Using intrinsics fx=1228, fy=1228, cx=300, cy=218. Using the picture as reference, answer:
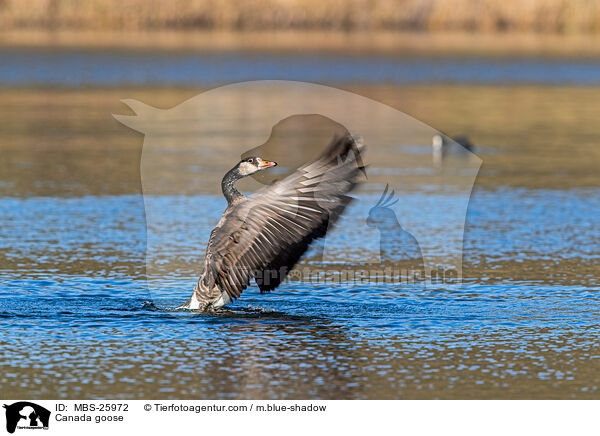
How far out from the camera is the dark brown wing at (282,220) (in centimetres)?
859

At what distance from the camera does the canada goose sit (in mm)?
8586

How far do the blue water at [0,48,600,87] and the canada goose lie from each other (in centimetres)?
2372

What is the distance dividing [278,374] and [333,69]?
95.1ft

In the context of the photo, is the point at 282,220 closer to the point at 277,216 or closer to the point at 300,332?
the point at 277,216

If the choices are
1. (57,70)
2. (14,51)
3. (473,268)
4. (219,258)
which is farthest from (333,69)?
(219,258)

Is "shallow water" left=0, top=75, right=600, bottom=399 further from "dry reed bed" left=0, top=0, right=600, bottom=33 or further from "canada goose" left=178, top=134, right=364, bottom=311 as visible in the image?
"dry reed bed" left=0, top=0, right=600, bottom=33

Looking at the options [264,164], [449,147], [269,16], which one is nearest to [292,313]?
[264,164]

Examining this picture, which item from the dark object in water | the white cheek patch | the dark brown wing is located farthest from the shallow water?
the dark object in water

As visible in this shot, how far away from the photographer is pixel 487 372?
787cm
